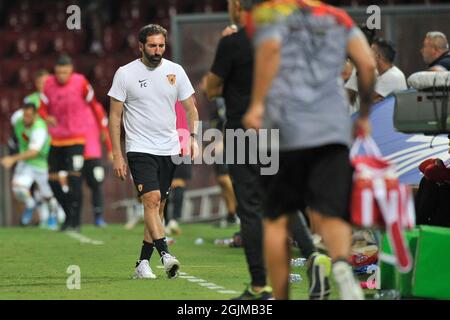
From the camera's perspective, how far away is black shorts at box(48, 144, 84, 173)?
19078 millimetres

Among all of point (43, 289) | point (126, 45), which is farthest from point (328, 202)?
point (126, 45)

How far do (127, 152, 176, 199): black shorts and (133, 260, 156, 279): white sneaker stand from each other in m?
0.57

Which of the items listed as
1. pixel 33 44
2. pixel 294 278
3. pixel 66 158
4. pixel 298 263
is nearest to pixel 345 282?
pixel 294 278

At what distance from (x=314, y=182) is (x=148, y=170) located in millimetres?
3962

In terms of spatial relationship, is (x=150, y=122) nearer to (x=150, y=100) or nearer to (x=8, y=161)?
(x=150, y=100)

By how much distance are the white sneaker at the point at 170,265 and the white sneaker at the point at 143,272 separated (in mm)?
146

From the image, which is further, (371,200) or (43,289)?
(43,289)

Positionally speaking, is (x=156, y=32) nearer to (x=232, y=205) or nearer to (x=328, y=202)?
(x=328, y=202)

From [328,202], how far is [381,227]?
306 mm

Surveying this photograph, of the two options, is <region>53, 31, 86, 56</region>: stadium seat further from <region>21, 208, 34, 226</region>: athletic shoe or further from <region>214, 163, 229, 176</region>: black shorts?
<region>214, 163, 229, 176</region>: black shorts

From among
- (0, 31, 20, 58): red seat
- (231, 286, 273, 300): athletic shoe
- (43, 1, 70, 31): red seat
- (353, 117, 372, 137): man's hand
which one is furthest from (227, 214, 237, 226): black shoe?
(353, 117, 372, 137): man's hand

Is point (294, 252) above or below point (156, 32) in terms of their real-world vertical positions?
below

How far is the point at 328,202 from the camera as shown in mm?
7246

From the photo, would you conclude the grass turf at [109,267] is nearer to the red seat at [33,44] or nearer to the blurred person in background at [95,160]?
the blurred person in background at [95,160]
